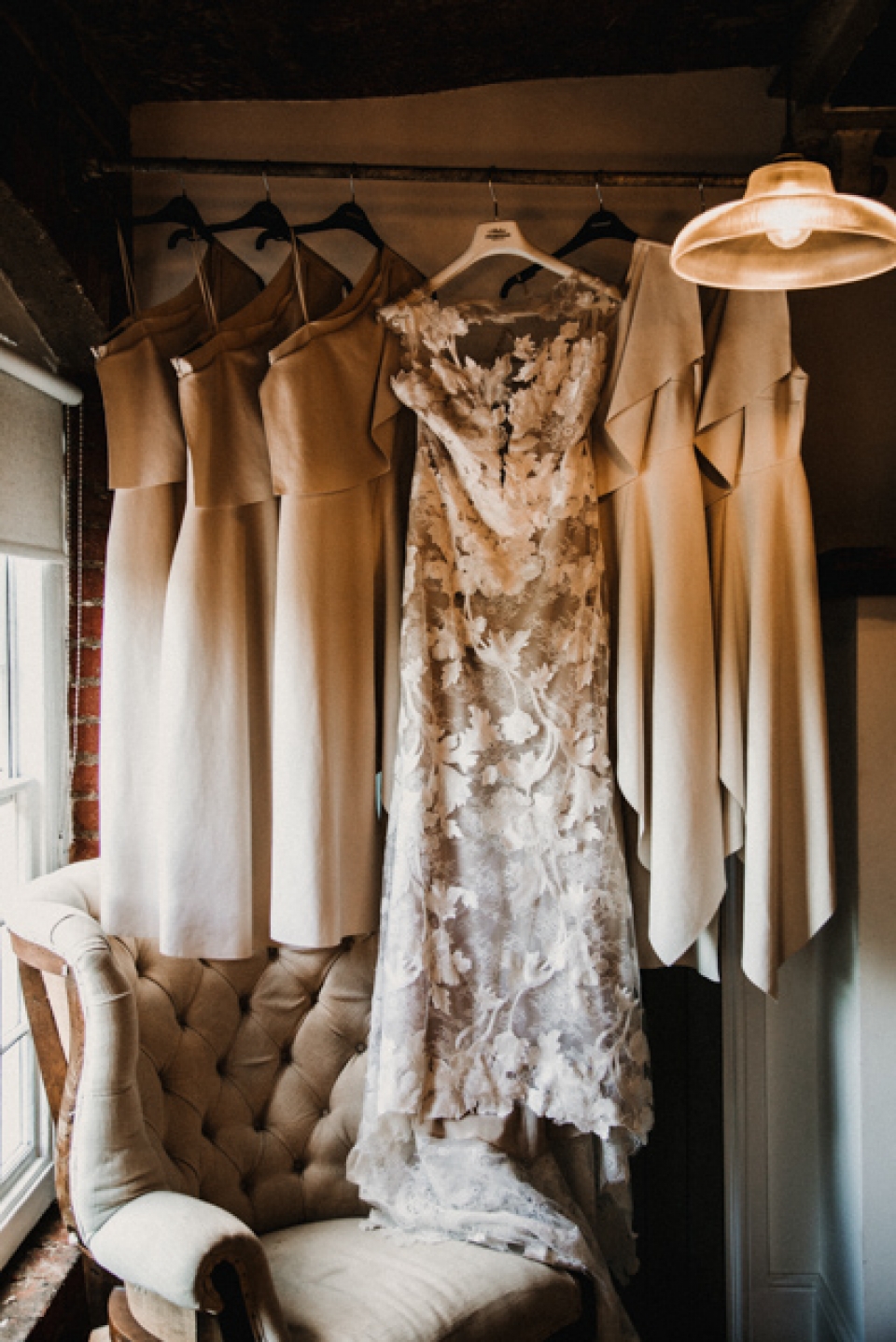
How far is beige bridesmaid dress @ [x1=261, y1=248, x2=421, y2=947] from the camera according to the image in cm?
165

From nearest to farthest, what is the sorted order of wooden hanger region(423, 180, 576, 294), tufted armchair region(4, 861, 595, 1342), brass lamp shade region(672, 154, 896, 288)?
brass lamp shade region(672, 154, 896, 288), tufted armchair region(4, 861, 595, 1342), wooden hanger region(423, 180, 576, 294)

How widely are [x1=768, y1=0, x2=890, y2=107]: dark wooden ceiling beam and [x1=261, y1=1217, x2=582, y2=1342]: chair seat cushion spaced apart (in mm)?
2100

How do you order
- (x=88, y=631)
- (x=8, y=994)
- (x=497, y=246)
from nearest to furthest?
(x=497, y=246) < (x=8, y=994) < (x=88, y=631)

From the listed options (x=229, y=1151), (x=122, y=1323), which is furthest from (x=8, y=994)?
(x=122, y=1323)

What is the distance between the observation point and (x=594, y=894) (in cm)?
169

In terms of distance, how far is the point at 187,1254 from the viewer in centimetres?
129

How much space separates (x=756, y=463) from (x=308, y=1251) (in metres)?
1.55

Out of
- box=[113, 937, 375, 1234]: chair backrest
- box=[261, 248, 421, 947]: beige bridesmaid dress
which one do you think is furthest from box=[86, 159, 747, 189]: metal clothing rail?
box=[113, 937, 375, 1234]: chair backrest

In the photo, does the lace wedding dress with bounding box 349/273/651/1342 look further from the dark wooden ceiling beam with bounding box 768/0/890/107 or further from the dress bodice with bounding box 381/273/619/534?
the dark wooden ceiling beam with bounding box 768/0/890/107

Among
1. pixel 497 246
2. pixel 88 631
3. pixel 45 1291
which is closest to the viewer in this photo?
pixel 45 1291

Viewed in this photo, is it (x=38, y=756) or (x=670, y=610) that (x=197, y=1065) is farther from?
(x=670, y=610)

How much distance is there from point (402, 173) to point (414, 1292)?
185 cm

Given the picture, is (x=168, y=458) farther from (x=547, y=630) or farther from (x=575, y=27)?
(x=575, y=27)

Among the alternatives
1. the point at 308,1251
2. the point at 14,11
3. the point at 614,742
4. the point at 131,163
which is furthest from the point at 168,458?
the point at 308,1251
